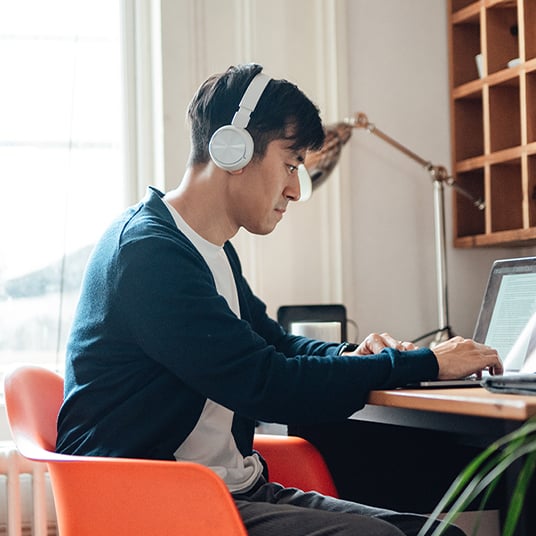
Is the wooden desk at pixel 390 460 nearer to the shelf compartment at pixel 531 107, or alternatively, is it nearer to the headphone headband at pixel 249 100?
the headphone headband at pixel 249 100

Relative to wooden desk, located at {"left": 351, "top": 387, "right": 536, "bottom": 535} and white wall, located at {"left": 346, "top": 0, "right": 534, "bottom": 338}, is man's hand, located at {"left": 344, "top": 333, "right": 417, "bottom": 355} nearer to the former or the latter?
wooden desk, located at {"left": 351, "top": 387, "right": 536, "bottom": 535}

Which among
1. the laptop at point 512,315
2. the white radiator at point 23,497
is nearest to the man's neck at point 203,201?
the laptop at point 512,315

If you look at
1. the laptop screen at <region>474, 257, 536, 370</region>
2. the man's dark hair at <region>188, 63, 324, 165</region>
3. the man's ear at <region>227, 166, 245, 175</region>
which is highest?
the man's dark hair at <region>188, 63, 324, 165</region>

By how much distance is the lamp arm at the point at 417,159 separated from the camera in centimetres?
251

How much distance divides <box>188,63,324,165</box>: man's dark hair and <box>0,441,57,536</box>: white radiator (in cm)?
95

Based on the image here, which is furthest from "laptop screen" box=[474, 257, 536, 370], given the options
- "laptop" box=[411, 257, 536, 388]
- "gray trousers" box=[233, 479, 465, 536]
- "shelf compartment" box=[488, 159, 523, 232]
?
"shelf compartment" box=[488, 159, 523, 232]

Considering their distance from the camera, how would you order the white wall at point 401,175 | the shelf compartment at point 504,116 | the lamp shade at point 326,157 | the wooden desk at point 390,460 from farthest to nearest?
the white wall at point 401,175 → the shelf compartment at point 504,116 → the lamp shade at point 326,157 → the wooden desk at point 390,460

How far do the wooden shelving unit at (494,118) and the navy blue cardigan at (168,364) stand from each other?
1193mm

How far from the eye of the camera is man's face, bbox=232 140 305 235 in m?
1.65

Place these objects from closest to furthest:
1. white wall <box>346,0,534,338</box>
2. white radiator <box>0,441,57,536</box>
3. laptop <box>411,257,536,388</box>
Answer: laptop <box>411,257,536,388</box>, white radiator <box>0,441,57,536</box>, white wall <box>346,0,534,338</box>

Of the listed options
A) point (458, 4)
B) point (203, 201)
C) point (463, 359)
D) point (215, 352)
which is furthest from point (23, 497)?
point (458, 4)

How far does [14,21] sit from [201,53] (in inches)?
20.8

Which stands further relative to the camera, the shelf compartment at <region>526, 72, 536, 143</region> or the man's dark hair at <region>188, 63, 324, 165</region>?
the shelf compartment at <region>526, 72, 536, 143</region>

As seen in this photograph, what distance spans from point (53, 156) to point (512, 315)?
139cm
